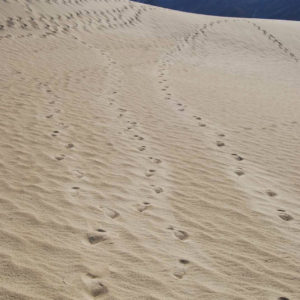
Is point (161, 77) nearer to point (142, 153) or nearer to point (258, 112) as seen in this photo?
point (258, 112)

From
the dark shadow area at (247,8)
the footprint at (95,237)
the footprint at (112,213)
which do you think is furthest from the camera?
the dark shadow area at (247,8)

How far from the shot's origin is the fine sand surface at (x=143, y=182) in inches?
124

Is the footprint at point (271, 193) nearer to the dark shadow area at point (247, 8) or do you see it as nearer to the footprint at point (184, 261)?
the footprint at point (184, 261)

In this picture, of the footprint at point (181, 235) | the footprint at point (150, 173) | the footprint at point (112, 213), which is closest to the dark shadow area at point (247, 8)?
the footprint at point (150, 173)

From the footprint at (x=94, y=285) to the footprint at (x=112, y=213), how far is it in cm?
101

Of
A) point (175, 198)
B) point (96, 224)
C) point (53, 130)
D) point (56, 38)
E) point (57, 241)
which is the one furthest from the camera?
point (56, 38)

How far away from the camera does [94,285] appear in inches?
117

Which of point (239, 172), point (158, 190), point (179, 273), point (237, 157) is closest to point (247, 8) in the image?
point (237, 157)

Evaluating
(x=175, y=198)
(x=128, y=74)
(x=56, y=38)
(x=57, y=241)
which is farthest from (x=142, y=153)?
(x=56, y=38)

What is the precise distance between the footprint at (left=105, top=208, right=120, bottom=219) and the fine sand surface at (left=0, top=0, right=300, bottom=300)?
2 cm

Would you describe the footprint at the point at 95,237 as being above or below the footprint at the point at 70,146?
above

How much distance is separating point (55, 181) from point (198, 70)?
9.60 meters

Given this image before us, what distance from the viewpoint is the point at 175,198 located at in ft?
15.0

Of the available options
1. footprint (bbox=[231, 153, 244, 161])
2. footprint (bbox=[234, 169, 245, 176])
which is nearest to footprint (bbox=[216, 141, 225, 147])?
footprint (bbox=[231, 153, 244, 161])
